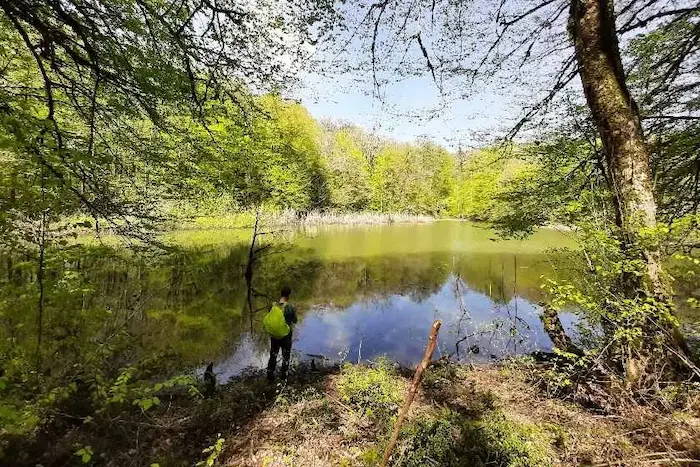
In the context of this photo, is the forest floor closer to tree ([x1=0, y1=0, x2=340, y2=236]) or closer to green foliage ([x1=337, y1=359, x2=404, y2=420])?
green foliage ([x1=337, y1=359, x2=404, y2=420])

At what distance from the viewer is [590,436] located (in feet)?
11.2

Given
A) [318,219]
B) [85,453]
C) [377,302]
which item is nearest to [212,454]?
[85,453]

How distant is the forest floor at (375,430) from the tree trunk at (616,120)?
1.42 m

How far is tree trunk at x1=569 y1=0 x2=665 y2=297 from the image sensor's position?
3.78 metres

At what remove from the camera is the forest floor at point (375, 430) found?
→ 3246 millimetres

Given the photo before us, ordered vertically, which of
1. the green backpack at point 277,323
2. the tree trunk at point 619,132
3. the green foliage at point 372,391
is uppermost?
the tree trunk at point 619,132

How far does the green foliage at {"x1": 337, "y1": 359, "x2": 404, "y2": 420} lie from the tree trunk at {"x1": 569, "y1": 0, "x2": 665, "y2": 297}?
296 centimetres

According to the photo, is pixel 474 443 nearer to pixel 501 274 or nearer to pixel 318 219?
pixel 501 274

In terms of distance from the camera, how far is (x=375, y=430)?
4027 mm

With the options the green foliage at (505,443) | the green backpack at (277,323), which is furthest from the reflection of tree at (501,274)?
the green foliage at (505,443)

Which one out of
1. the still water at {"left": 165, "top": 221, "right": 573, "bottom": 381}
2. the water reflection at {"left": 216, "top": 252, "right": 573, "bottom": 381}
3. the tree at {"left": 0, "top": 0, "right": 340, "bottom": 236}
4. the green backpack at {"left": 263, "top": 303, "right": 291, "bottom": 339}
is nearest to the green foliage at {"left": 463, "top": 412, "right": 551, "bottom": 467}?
the still water at {"left": 165, "top": 221, "right": 573, "bottom": 381}

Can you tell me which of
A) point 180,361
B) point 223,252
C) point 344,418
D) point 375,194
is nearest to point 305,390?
point 344,418

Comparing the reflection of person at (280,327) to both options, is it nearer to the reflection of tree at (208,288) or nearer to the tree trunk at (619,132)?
the reflection of tree at (208,288)

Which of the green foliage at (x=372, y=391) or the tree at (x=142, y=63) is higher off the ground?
the tree at (x=142, y=63)
